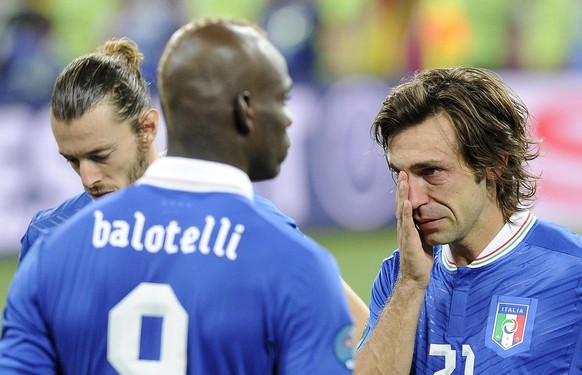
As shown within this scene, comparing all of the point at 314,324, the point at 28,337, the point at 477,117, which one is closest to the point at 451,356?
the point at 477,117

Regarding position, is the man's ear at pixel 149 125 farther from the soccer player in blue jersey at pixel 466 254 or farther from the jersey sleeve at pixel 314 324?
the jersey sleeve at pixel 314 324

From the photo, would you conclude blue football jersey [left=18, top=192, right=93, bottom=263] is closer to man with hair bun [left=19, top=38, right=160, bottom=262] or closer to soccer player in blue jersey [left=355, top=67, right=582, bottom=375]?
man with hair bun [left=19, top=38, right=160, bottom=262]

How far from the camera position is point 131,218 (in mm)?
2619

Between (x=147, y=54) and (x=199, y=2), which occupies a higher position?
(x=199, y=2)

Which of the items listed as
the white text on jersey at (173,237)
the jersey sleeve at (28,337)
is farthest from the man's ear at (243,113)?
the jersey sleeve at (28,337)

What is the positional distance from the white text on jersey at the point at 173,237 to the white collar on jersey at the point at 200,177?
78mm

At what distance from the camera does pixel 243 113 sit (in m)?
2.59

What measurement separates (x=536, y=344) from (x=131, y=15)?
7.61 meters

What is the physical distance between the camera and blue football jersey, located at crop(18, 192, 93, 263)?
4.02 meters

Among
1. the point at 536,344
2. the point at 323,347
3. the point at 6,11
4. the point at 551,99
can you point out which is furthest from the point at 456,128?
the point at 551,99


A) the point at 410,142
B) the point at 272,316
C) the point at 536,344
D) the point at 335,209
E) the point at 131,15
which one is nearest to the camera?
the point at 272,316

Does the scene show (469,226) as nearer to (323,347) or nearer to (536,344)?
(536,344)

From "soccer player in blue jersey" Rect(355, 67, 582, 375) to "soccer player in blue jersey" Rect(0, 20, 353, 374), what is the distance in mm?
996

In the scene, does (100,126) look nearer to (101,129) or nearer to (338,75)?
(101,129)
